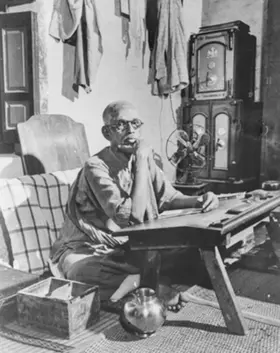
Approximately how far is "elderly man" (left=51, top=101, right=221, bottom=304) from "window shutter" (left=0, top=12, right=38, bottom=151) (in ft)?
5.12

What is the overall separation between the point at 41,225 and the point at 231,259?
1.52 meters

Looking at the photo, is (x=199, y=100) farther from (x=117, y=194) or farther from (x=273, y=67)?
(x=117, y=194)

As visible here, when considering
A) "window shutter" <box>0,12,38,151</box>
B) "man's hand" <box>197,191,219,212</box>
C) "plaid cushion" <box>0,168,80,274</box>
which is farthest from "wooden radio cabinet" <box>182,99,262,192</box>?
"man's hand" <box>197,191,219,212</box>

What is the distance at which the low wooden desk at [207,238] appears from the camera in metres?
1.88

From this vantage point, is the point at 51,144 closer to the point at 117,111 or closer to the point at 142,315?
the point at 117,111

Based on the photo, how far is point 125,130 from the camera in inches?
95.2

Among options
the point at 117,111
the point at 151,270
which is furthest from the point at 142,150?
the point at 151,270

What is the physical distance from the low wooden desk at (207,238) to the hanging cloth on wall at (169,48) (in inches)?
142

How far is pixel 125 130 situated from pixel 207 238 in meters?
0.86

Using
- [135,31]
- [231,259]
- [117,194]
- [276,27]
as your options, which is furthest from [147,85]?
[117,194]

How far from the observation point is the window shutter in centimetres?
370

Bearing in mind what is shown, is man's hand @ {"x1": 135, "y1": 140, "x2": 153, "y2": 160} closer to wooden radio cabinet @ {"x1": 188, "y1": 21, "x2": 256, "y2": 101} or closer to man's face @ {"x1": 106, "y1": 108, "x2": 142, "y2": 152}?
man's face @ {"x1": 106, "y1": 108, "x2": 142, "y2": 152}

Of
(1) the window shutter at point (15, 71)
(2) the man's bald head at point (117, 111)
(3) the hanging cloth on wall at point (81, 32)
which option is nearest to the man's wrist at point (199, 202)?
(2) the man's bald head at point (117, 111)

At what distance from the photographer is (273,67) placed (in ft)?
17.8
